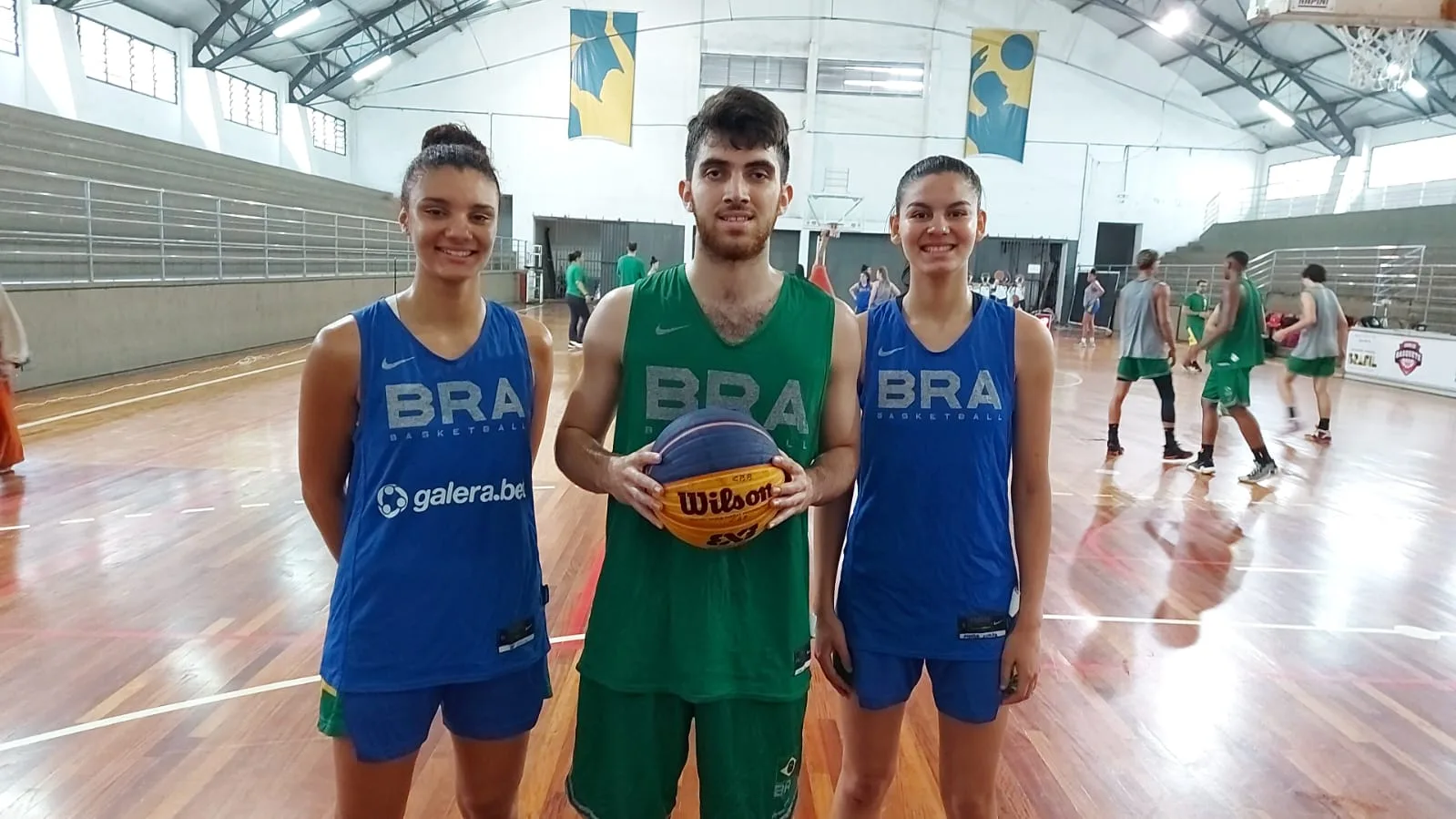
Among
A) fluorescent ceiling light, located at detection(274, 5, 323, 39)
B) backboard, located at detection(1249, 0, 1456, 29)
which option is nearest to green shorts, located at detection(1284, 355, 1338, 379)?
backboard, located at detection(1249, 0, 1456, 29)

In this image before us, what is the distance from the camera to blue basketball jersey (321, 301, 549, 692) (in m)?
1.53

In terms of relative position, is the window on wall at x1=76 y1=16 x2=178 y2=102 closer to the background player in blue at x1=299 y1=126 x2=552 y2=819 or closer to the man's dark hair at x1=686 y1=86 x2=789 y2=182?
the background player in blue at x1=299 y1=126 x2=552 y2=819

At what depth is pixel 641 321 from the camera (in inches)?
58.8

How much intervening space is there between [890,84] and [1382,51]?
13697 millimetres

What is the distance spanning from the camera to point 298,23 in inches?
667

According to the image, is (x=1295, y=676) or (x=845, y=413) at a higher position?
(x=845, y=413)

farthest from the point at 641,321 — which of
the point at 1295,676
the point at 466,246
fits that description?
the point at 1295,676

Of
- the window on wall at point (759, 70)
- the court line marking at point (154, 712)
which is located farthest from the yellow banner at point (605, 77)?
the court line marking at point (154, 712)

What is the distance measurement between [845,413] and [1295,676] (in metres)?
2.84

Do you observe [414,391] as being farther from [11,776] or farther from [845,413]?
[11,776]

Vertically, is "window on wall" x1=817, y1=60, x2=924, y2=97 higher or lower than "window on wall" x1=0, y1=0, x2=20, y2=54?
higher

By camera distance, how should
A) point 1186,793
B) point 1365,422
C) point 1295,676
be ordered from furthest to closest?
point 1365,422 → point 1295,676 → point 1186,793

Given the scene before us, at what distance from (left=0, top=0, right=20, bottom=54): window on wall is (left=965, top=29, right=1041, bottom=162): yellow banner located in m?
17.2

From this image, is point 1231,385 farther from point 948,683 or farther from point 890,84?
point 890,84
